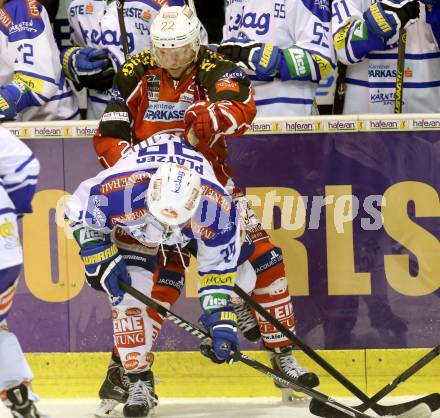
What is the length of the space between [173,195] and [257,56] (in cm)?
106

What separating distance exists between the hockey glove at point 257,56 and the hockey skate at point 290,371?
1139 mm

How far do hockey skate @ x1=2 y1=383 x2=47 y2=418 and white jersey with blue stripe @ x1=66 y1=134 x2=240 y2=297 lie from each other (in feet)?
3.46

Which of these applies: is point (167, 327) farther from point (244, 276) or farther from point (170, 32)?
point (170, 32)

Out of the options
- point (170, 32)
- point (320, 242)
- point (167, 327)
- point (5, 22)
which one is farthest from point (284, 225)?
point (5, 22)

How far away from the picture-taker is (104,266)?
5430 millimetres

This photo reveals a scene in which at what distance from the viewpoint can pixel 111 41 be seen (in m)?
6.32

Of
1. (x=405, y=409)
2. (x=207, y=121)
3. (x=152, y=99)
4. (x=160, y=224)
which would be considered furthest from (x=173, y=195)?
(x=405, y=409)

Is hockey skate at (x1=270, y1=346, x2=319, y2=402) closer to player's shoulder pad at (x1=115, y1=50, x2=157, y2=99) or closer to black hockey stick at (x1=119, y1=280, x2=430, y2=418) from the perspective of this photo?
black hockey stick at (x1=119, y1=280, x2=430, y2=418)

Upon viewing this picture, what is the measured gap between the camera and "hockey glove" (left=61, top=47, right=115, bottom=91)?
6.26 metres

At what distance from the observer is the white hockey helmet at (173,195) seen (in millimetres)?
5160

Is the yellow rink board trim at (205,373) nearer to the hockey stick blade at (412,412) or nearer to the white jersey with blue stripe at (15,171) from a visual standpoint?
the hockey stick blade at (412,412)

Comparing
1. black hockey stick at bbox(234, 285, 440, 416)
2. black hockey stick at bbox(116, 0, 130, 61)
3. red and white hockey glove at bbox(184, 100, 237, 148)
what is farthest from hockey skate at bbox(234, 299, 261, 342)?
black hockey stick at bbox(116, 0, 130, 61)

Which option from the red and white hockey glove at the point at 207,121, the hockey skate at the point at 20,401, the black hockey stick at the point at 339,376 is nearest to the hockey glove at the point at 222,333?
the black hockey stick at the point at 339,376

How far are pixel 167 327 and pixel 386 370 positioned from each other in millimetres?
928
